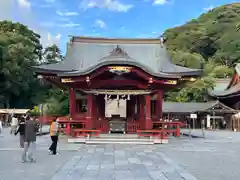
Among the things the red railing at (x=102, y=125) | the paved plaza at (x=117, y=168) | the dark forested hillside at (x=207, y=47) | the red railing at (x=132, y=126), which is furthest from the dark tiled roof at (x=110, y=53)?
the dark forested hillside at (x=207, y=47)

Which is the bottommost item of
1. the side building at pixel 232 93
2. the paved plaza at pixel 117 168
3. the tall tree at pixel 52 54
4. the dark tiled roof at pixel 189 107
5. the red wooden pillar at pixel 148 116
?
the paved plaza at pixel 117 168

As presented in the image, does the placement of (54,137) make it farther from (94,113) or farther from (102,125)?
(102,125)

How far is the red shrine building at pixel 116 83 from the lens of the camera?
1784cm

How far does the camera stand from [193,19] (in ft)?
Result: 302

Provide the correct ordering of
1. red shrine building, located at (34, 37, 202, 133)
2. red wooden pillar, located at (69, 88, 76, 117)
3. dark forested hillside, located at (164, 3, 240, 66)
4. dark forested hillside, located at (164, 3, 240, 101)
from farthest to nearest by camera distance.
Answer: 1. dark forested hillside, located at (164, 3, 240, 66)
2. dark forested hillside, located at (164, 3, 240, 101)
3. red wooden pillar, located at (69, 88, 76, 117)
4. red shrine building, located at (34, 37, 202, 133)

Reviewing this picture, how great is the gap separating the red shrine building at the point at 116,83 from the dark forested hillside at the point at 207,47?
27918 mm

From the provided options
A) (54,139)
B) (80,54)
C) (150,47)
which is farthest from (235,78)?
(54,139)

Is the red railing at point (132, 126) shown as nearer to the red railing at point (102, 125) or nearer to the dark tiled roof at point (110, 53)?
the red railing at point (102, 125)

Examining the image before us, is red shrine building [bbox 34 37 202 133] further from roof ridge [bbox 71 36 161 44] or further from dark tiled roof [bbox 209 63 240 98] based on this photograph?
dark tiled roof [bbox 209 63 240 98]

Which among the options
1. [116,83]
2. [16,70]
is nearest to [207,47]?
[16,70]

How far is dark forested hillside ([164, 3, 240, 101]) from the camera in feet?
166

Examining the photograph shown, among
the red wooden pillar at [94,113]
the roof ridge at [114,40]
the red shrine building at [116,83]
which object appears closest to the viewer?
the red shrine building at [116,83]

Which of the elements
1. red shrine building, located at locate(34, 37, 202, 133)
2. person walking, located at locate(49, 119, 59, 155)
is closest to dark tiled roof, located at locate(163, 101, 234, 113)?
red shrine building, located at locate(34, 37, 202, 133)

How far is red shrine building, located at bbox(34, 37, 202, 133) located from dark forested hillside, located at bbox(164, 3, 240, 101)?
27918mm
